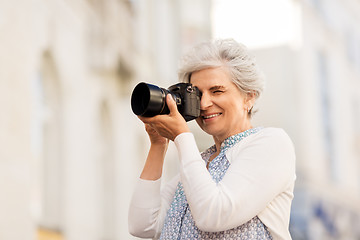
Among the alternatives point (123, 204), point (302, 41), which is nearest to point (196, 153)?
point (123, 204)

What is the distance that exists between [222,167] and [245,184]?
19 cm

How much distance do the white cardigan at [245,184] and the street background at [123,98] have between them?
7.17 feet

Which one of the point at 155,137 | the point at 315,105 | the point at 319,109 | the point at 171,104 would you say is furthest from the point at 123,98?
the point at 319,109

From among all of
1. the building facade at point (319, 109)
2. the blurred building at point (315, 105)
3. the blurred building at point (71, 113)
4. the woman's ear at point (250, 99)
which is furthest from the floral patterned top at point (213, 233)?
the blurred building at point (315, 105)

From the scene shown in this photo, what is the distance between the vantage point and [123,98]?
321 inches

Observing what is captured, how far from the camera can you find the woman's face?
182 centimetres

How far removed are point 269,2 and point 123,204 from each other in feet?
30.4

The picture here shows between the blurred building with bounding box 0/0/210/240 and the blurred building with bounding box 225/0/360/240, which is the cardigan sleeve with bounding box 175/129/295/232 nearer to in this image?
the blurred building with bounding box 0/0/210/240

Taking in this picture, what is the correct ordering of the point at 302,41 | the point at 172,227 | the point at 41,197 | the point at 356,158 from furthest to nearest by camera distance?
the point at 356,158 → the point at 302,41 → the point at 41,197 → the point at 172,227

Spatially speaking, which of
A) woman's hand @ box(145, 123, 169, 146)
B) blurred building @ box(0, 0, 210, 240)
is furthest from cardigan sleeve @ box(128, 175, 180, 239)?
blurred building @ box(0, 0, 210, 240)

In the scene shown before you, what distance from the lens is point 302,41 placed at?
1469 cm

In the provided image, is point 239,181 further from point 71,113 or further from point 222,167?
point 71,113

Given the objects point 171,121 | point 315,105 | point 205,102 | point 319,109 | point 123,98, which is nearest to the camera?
point 171,121

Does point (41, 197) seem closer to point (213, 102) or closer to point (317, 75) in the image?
point (213, 102)
